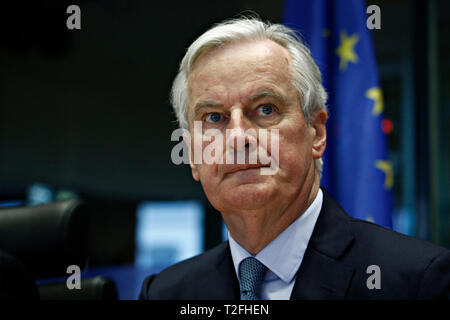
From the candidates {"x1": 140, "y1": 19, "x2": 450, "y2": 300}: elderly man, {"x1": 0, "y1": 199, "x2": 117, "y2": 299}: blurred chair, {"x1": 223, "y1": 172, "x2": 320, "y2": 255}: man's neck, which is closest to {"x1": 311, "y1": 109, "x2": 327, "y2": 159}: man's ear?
{"x1": 140, "y1": 19, "x2": 450, "y2": 300}: elderly man

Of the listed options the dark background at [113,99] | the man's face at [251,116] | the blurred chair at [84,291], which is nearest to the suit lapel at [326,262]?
the man's face at [251,116]

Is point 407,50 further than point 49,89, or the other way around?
point 49,89

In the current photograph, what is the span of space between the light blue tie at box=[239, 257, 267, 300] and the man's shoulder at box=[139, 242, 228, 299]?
15 centimetres

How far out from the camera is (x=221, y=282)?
1.33 m

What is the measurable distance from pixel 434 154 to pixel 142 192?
473cm

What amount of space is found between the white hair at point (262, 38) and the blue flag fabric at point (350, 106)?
76 centimetres

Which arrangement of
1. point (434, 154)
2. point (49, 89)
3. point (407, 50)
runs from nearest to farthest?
1. point (434, 154)
2. point (407, 50)
3. point (49, 89)

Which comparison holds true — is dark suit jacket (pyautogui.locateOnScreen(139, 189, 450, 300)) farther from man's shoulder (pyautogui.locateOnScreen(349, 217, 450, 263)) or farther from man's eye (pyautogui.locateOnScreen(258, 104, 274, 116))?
man's eye (pyautogui.locateOnScreen(258, 104, 274, 116))

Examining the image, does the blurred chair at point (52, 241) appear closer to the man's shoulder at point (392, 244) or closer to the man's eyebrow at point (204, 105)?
the man's eyebrow at point (204, 105)

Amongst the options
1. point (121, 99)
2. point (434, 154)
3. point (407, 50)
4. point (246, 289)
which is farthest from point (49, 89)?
point (246, 289)

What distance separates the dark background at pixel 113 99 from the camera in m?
3.81

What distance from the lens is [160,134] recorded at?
7.38 m

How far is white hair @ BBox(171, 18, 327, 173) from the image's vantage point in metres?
1.31
